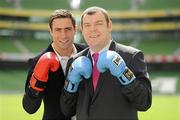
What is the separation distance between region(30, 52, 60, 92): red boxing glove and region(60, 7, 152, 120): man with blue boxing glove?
1.45ft

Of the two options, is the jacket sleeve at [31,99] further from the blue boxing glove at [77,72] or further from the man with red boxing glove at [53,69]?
the blue boxing glove at [77,72]

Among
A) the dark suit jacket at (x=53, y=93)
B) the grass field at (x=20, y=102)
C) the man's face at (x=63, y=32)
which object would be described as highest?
the man's face at (x=63, y=32)

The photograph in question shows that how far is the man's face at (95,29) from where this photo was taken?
3523 millimetres

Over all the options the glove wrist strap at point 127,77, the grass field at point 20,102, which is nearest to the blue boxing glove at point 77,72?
the glove wrist strap at point 127,77

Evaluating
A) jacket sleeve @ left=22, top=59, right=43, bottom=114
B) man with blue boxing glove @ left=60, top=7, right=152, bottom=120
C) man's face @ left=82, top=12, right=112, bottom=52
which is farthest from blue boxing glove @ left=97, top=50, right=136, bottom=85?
jacket sleeve @ left=22, top=59, right=43, bottom=114

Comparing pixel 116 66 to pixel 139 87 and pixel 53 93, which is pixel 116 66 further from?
pixel 53 93

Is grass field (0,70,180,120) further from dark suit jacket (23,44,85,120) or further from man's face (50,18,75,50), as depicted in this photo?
man's face (50,18,75,50)

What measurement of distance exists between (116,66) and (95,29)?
0.38 meters

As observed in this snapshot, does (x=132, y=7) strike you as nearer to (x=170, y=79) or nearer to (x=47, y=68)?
(x=170, y=79)

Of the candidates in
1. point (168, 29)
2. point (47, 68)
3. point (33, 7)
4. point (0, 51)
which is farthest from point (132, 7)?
point (47, 68)

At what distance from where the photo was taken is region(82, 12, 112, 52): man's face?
3.52 m

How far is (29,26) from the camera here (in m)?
34.0

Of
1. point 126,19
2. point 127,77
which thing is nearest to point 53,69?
point 127,77

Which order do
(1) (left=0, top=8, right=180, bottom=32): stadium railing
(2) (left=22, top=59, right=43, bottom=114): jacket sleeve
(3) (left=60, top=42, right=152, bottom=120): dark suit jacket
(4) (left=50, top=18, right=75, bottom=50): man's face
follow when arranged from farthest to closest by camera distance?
(1) (left=0, top=8, right=180, bottom=32): stadium railing, (4) (left=50, top=18, right=75, bottom=50): man's face, (2) (left=22, top=59, right=43, bottom=114): jacket sleeve, (3) (left=60, top=42, right=152, bottom=120): dark suit jacket
